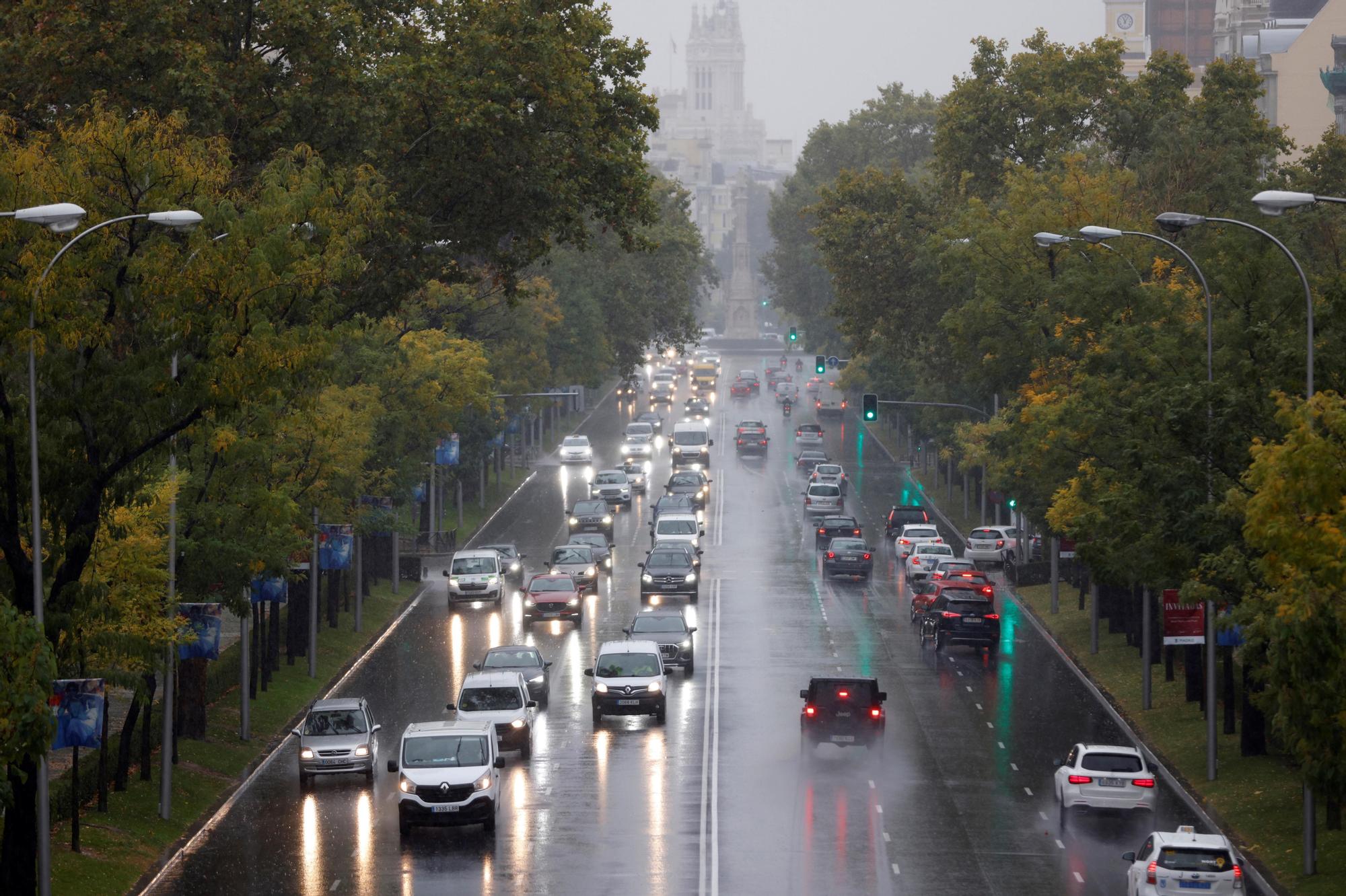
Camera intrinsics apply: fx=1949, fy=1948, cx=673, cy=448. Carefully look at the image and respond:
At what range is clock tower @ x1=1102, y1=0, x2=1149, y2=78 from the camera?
590ft

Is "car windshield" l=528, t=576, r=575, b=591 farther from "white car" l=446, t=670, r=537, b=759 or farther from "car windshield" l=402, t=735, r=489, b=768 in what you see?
"car windshield" l=402, t=735, r=489, b=768

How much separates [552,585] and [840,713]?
19778 millimetres

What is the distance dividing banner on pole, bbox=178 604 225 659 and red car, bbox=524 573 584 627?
23.1m

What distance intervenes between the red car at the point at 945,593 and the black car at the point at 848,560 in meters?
6.93

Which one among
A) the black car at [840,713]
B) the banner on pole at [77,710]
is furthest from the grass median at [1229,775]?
the banner on pole at [77,710]

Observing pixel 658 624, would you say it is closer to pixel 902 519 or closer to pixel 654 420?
pixel 902 519

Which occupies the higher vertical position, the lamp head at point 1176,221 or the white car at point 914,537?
the lamp head at point 1176,221

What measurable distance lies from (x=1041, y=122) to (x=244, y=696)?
44.6 meters

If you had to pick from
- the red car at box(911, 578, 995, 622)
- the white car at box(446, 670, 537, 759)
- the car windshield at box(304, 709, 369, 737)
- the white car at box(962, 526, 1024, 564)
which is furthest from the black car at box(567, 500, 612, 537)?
the car windshield at box(304, 709, 369, 737)

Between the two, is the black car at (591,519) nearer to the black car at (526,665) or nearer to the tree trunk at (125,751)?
the black car at (526,665)

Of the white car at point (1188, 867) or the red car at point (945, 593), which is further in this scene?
the red car at point (945, 593)

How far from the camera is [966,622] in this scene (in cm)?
5112

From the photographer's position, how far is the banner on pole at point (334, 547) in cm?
4425

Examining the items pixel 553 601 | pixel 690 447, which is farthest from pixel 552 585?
pixel 690 447
